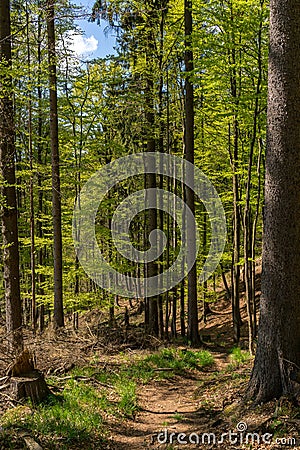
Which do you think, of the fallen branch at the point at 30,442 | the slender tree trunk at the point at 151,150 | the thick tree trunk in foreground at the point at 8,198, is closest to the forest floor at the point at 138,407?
the fallen branch at the point at 30,442

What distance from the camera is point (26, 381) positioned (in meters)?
6.05

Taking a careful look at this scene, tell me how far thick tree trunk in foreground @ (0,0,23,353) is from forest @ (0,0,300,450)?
0.03 metres

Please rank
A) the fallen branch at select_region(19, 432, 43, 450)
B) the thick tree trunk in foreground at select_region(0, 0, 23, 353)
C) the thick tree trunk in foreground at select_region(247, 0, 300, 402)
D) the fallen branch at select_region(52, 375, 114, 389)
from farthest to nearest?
the thick tree trunk in foreground at select_region(0, 0, 23, 353), the fallen branch at select_region(52, 375, 114, 389), the thick tree trunk in foreground at select_region(247, 0, 300, 402), the fallen branch at select_region(19, 432, 43, 450)

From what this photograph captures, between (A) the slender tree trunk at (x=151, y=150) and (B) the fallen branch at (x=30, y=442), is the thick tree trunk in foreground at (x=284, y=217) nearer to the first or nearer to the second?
(B) the fallen branch at (x=30, y=442)

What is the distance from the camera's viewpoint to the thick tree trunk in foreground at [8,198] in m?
7.59

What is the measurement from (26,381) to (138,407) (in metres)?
1.79

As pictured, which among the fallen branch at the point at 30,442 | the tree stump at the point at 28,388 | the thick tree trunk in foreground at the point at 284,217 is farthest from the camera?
the tree stump at the point at 28,388

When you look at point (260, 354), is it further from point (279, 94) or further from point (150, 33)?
point (150, 33)

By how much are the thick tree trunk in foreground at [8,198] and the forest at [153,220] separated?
0.10ft

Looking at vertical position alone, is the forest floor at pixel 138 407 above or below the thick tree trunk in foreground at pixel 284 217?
below

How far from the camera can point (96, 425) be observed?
17.7ft

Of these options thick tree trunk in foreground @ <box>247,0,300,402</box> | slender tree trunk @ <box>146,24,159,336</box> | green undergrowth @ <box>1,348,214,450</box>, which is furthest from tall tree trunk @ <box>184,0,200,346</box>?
thick tree trunk in foreground @ <box>247,0,300,402</box>

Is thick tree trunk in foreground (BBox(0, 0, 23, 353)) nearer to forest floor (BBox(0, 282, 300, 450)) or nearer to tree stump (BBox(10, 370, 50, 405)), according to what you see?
forest floor (BBox(0, 282, 300, 450))

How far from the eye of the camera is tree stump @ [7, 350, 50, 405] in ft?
19.8
